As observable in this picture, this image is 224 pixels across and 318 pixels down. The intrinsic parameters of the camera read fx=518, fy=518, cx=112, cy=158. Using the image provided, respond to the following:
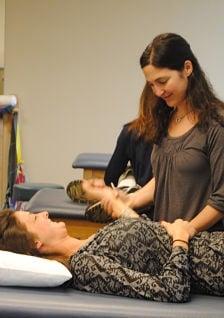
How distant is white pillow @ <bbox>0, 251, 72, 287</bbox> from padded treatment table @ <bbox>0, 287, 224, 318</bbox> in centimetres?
5

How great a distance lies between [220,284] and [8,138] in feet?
9.77

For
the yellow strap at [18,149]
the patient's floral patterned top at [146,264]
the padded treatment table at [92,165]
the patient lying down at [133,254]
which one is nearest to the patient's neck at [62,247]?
the patient lying down at [133,254]

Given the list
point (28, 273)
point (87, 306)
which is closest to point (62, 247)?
point (28, 273)

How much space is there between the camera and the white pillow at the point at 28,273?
4.92ft

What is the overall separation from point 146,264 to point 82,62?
3.05 metres

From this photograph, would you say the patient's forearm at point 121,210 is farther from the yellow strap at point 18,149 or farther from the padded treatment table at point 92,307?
the yellow strap at point 18,149

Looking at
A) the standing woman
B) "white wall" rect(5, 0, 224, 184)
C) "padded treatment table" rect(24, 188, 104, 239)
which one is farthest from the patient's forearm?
"white wall" rect(5, 0, 224, 184)

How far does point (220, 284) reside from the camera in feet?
5.12

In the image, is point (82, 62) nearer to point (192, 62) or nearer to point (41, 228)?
point (192, 62)

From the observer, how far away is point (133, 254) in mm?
1549

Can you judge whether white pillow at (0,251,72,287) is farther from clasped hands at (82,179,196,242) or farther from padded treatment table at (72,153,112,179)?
padded treatment table at (72,153,112,179)

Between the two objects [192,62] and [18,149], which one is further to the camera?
[18,149]

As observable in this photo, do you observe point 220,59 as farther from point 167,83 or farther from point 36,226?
point 36,226

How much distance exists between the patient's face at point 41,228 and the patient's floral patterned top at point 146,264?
0.18 meters
